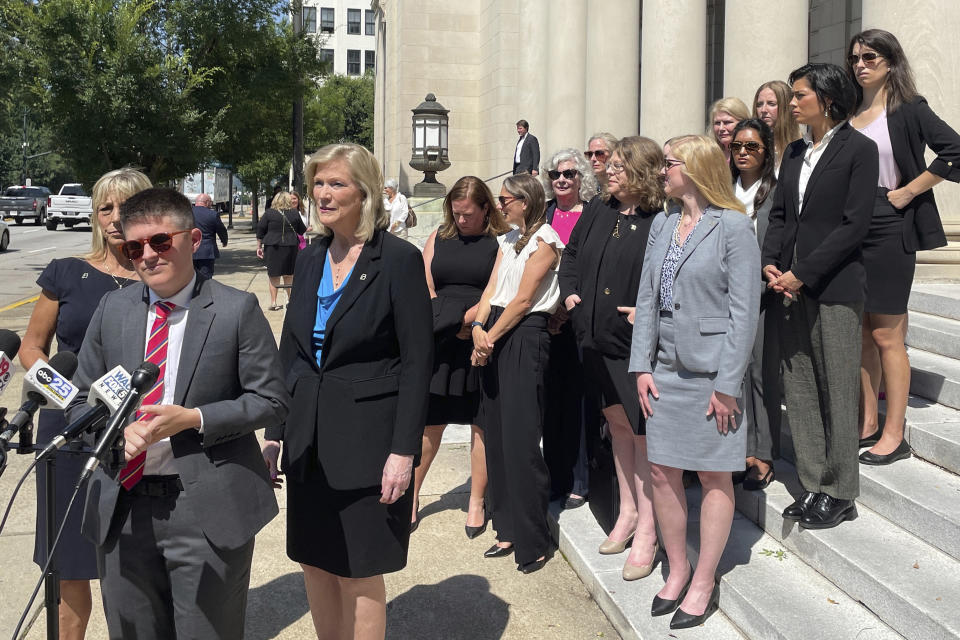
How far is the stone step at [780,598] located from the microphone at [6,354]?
116 inches

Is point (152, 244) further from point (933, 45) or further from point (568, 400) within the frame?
point (933, 45)

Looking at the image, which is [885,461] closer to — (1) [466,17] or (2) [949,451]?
(2) [949,451]

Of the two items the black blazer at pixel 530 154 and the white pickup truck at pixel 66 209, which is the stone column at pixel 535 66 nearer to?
the black blazer at pixel 530 154

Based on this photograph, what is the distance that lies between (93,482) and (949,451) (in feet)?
12.8

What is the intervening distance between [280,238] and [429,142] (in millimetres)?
5202

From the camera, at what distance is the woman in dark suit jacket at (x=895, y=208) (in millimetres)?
4641

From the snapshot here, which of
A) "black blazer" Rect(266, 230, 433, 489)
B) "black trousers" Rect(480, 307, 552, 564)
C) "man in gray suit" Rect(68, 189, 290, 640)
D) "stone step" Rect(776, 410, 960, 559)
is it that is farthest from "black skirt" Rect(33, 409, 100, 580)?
"stone step" Rect(776, 410, 960, 559)

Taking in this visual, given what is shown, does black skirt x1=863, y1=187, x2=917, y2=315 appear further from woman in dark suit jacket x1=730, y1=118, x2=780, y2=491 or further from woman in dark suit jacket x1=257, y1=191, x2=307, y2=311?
woman in dark suit jacket x1=257, y1=191, x2=307, y2=311

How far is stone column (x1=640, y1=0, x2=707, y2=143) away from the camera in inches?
430

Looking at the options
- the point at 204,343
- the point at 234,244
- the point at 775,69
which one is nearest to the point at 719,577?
the point at 204,343

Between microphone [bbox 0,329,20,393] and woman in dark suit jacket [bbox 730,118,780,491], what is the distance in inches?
135

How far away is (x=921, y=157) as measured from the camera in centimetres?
477

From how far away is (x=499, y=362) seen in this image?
5180 mm

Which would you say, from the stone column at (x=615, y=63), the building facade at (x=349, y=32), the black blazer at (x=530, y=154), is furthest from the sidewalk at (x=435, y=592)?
the building facade at (x=349, y=32)
